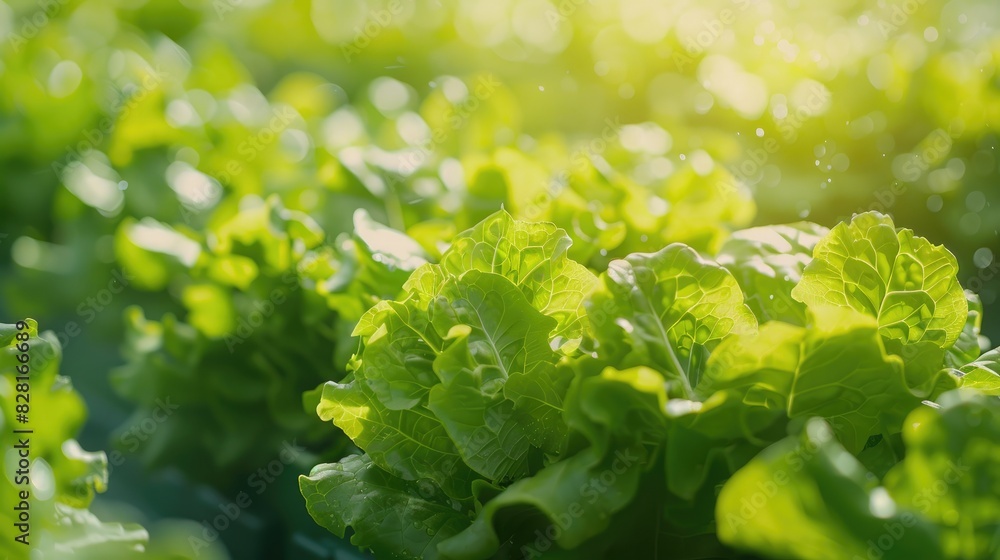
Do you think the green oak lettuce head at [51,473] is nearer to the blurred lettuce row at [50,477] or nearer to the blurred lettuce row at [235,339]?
the blurred lettuce row at [50,477]

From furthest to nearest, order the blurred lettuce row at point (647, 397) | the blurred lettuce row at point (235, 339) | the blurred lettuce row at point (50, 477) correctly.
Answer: the blurred lettuce row at point (235, 339) → the blurred lettuce row at point (50, 477) → the blurred lettuce row at point (647, 397)

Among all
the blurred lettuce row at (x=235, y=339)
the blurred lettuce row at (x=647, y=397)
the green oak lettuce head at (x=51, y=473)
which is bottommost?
the blurred lettuce row at (x=235, y=339)

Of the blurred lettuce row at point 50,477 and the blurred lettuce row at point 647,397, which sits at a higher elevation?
the blurred lettuce row at point 647,397

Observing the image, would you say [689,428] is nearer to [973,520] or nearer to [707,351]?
[707,351]

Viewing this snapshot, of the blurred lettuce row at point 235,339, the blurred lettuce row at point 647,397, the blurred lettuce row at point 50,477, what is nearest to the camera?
the blurred lettuce row at point 647,397

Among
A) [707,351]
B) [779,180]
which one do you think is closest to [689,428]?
[707,351]

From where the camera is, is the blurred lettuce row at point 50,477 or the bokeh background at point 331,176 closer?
the blurred lettuce row at point 50,477

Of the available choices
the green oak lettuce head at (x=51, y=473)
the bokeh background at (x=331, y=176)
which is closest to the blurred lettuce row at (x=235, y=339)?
the bokeh background at (x=331, y=176)
